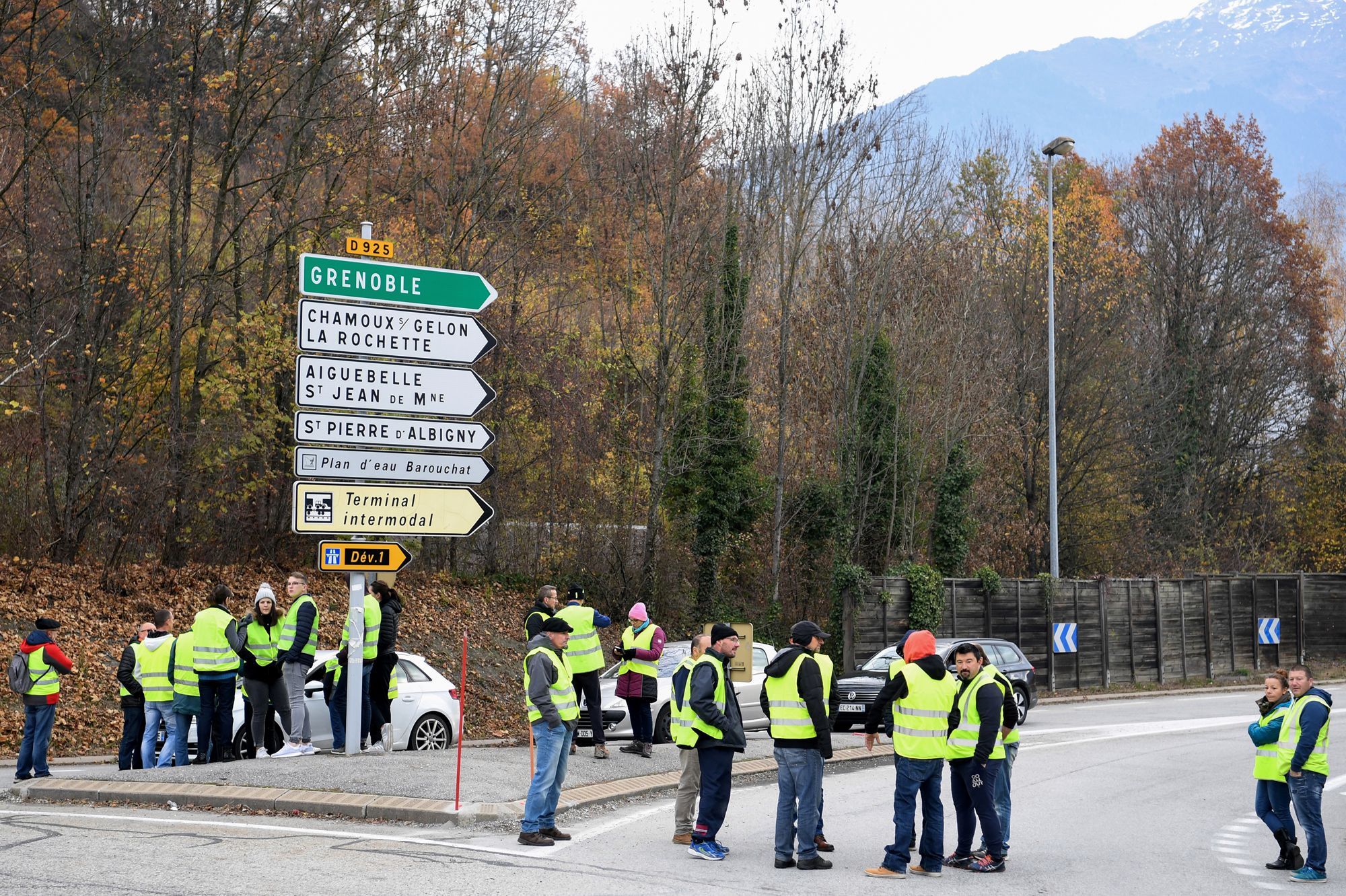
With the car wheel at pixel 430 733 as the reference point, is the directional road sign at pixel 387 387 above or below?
above

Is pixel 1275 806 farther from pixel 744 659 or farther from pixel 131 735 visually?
pixel 131 735

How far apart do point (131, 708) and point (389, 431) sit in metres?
4.39

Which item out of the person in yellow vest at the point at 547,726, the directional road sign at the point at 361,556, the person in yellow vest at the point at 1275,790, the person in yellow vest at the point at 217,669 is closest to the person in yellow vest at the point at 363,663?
the directional road sign at the point at 361,556

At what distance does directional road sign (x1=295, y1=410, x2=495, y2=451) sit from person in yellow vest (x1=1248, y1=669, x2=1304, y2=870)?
8193 mm

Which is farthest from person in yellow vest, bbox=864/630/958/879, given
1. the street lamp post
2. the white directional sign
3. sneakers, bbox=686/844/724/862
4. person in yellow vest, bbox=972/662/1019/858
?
the street lamp post

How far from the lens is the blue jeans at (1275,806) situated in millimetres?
10289

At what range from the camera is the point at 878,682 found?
21.0 metres

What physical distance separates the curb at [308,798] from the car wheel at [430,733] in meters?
3.84

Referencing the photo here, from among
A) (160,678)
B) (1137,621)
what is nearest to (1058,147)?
(1137,621)

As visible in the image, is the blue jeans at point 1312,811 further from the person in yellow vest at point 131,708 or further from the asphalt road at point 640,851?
the person in yellow vest at point 131,708

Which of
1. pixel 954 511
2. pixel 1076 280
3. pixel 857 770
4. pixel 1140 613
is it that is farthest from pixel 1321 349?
pixel 857 770

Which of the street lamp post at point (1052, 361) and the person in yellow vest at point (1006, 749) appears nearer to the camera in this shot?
the person in yellow vest at point (1006, 749)

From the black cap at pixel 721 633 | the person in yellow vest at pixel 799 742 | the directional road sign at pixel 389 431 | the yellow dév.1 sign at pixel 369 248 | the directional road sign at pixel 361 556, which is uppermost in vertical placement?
→ the yellow dév.1 sign at pixel 369 248

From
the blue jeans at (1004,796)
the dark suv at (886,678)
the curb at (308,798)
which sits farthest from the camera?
the dark suv at (886,678)
